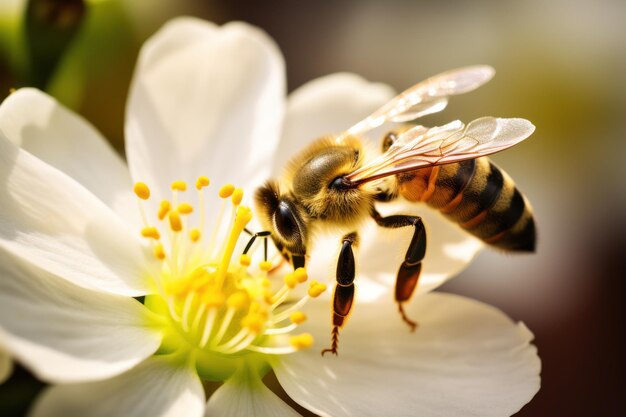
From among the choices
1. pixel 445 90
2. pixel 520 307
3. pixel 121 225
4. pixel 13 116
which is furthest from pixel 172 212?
pixel 520 307

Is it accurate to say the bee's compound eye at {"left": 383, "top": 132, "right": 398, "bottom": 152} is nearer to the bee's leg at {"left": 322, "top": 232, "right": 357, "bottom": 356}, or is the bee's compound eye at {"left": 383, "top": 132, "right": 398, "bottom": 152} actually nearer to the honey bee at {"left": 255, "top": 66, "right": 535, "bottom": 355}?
the honey bee at {"left": 255, "top": 66, "right": 535, "bottom": 355}

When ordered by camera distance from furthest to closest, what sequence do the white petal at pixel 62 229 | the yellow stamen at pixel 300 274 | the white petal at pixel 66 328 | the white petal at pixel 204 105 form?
the white petal at pixel 204 105
the yellow stamen at pixel 300 274
the white petal at pixel 62 229
the white petal at pixel 66 328

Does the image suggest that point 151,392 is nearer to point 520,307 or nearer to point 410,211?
point 410,211

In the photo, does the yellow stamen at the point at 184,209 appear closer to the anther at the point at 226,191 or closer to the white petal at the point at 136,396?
the anther at the point at 226,191

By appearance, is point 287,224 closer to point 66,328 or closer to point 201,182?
point 201,182

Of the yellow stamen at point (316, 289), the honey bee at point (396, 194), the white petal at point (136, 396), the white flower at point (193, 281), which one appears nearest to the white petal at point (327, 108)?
the white flower at point (193, 281)

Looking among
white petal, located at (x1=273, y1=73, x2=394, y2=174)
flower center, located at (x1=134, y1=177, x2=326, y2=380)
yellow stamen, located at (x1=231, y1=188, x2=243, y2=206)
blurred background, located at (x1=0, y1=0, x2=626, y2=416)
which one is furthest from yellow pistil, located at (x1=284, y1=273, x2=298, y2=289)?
blurred background, located at (x1=0, y1=0, x2=626, y2=416)

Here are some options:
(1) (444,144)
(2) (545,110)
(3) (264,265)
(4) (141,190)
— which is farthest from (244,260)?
(2) (545,110)
